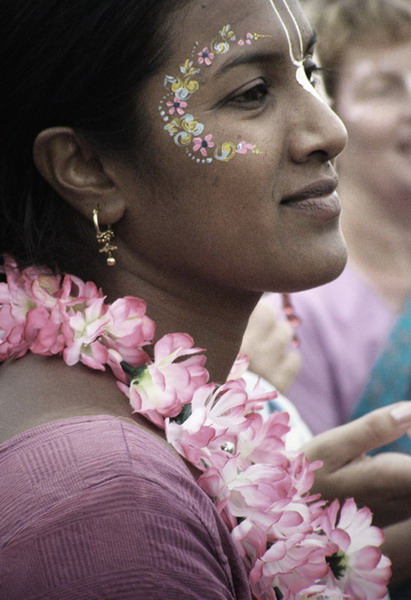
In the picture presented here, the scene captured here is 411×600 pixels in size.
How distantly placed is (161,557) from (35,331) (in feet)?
2.10

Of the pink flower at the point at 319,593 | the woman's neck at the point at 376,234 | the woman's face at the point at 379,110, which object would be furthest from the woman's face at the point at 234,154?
the woman's neck at the point at 376,234

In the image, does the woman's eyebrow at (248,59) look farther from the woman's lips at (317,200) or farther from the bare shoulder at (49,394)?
the bare shoulder at (49,394)

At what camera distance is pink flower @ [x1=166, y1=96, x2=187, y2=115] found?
7.14ft

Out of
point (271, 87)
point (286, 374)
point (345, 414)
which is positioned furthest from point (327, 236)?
point (345, 414)

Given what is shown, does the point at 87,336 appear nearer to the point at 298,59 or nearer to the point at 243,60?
the point at 243,60

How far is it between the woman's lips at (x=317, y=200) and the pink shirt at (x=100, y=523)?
0.72 meters

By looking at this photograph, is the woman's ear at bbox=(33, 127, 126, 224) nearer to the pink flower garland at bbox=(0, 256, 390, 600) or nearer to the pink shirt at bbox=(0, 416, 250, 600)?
the pink flower garland at bbox=(0, 256, 390, 600)

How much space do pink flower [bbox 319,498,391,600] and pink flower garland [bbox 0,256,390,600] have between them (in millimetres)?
23

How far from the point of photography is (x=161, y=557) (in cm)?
162

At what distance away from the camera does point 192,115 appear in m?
2.18

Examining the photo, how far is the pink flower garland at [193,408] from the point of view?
1.99m

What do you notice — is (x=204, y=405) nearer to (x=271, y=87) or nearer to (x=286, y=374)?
(x=271, y=87)

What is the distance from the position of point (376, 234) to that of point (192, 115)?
254 centimetres

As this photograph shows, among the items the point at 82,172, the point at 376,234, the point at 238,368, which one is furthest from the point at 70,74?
the point at 376,234
